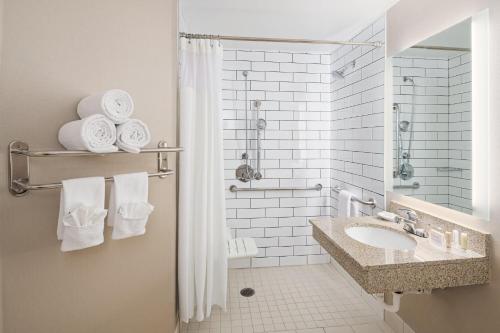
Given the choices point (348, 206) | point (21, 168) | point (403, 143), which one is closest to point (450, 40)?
point (403, 143)

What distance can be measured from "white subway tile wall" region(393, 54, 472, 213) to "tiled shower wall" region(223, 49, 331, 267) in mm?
1149

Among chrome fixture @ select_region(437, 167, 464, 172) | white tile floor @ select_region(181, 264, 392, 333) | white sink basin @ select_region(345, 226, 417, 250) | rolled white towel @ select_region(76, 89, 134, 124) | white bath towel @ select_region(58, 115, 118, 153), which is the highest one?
rolled white towel @ select_region(76, 89, 134, 124)

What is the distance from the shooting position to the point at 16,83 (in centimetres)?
98

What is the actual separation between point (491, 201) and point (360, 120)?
4.30ft

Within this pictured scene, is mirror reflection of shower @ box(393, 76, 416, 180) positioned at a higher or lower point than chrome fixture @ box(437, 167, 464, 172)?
higher

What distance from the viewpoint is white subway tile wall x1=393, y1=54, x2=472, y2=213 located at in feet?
4.95

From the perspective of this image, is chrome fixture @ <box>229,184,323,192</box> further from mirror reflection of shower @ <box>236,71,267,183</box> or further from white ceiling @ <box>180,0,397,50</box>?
white ceiling @ <box>180,0,397,50</box>

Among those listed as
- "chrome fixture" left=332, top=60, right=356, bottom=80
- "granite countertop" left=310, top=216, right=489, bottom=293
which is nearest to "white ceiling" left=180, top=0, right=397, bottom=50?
"chrome fixture" left=332, top=60, right=356, bottom=80

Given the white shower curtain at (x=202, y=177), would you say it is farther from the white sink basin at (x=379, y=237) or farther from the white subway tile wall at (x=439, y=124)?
the white subway tile wall at (x=439, y=124)

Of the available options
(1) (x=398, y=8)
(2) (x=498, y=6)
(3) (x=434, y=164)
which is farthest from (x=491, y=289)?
(1) (x=398, y=8)

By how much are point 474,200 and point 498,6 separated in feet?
3.13

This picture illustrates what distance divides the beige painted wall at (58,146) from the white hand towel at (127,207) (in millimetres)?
135

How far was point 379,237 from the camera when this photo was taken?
1.86 meters

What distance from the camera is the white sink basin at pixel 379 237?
1740mm
